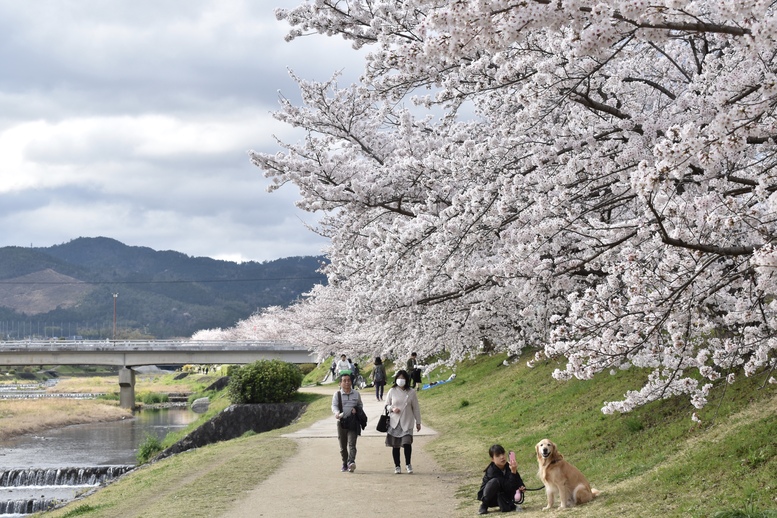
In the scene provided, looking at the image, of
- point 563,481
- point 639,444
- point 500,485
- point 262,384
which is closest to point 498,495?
point 500,485

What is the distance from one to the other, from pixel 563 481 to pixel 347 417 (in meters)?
5.20

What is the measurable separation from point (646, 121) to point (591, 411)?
7.18 m

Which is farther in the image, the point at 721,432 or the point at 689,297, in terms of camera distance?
the point at 721,432

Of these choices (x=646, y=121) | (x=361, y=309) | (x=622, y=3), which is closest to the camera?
(x=622, y=3)

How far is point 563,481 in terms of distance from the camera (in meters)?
8.45

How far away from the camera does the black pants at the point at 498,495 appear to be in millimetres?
9164

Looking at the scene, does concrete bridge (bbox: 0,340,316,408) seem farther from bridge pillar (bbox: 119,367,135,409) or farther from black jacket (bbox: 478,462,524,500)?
black jacket (bbox: 478,462,524,500)

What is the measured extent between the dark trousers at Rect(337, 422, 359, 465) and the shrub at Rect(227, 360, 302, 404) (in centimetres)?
1855

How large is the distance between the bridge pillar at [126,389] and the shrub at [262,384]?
29870mm

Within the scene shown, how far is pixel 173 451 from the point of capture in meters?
26.1

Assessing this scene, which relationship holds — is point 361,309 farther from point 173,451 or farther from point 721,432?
point 173,451

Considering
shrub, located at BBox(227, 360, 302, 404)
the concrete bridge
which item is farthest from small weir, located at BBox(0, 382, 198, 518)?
the concrete bridge

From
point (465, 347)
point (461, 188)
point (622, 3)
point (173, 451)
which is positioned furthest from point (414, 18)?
point (173, 451)

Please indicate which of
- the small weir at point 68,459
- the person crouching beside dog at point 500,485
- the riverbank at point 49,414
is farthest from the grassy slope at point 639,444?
the riverbank at point 49,414
